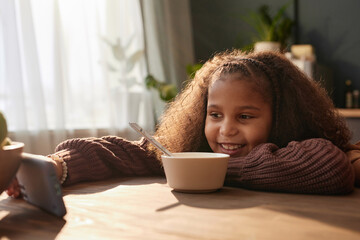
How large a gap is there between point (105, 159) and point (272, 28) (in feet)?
8.66

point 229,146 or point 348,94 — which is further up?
point 229,146

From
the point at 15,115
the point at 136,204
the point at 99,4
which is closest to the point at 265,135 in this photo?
the point at 136,204

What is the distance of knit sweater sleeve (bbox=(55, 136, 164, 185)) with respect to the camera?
917 mm

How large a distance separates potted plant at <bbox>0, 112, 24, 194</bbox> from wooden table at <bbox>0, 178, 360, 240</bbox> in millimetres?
57

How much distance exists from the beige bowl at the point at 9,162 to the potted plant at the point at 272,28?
2.93 meters

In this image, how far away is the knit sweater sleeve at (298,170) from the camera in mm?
759

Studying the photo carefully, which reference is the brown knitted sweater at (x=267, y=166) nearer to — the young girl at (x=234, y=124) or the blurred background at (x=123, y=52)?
the young girl at (x=234, y=124)

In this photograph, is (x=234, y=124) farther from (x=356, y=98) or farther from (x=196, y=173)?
(x=356, y=98)

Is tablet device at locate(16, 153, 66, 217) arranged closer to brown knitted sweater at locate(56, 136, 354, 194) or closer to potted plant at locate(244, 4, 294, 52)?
brown knitted sweater at locate(56, 136, 354, 194)

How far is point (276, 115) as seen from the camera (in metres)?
1.11

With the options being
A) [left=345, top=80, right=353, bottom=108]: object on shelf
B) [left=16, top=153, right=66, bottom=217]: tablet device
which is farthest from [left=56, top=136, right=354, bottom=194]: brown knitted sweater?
[left=345, top=80, right=353, bottom=108]: object on shelf

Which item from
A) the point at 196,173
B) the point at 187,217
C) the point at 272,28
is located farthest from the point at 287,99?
the point at 272,28

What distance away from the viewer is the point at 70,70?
8.95 feet

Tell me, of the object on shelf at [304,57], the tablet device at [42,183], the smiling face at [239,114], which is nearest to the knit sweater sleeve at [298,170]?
the smiling face at [239,114]
